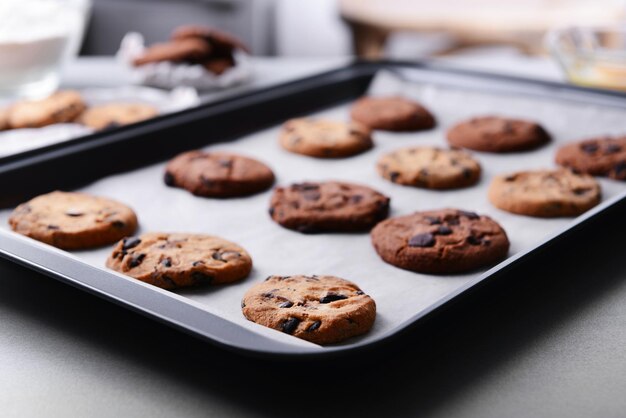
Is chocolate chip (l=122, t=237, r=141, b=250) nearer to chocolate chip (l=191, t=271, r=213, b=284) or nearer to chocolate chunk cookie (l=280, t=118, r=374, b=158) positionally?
chocolate chip (l=191, t=271, r=213, b=284)

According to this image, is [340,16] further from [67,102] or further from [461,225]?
[461,225]

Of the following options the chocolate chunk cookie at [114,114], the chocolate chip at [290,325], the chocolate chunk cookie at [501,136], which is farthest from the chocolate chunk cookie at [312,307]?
the chocolate chunk cookie at [114,114]

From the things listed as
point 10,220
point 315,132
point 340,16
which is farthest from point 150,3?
point 10,220

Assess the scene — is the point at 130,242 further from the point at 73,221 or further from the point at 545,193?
the point at 545,193

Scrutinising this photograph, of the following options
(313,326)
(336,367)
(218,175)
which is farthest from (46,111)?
(336,367)

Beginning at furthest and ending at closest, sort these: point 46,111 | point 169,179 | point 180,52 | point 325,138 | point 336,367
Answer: point 180,52, point 46,111, point 325,138, point 169,179, point 336,367

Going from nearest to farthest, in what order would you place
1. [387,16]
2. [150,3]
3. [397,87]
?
1. [397,87]
2. [150,3]
3. [387,16]
